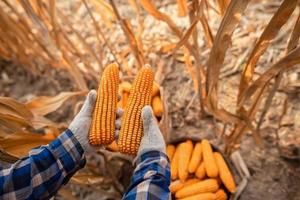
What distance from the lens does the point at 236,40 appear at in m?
2.90

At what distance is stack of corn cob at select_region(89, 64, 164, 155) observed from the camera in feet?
4.99

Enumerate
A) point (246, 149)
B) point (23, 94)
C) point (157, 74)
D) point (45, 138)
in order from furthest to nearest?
1. point (23, 94)
2. point (157, 74)
3. point (246, 149)
4. point (45, 138)

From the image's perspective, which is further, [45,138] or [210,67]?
[45,138]

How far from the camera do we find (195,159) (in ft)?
7.09

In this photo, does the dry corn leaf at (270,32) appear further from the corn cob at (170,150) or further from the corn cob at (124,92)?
the corn cob at (124,92)

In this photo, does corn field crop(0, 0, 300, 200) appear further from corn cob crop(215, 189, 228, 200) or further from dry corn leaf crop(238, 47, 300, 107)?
corn cob crop(215, 189, 228, 200)

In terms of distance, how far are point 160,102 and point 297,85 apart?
82 cm

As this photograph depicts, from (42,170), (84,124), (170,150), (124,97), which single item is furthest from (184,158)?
(42,170)

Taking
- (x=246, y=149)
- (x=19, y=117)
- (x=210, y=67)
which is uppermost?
(x=210, y=67)

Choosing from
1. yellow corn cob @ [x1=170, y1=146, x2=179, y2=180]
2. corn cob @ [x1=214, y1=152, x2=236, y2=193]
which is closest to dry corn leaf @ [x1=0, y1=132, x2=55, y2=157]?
yellow corn cob @ [x1=170, y1=146, x2=179, y2=180]

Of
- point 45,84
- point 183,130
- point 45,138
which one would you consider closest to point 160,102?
point 183,130

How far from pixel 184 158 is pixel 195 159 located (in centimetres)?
6

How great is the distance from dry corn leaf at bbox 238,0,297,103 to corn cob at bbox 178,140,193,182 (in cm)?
46

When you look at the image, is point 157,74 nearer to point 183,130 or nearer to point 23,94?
point 183,130
